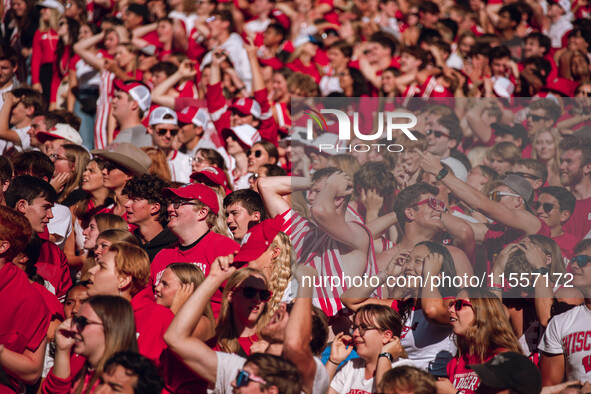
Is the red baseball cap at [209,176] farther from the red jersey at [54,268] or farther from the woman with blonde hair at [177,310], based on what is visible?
the woman with blonde hair at [177,310]

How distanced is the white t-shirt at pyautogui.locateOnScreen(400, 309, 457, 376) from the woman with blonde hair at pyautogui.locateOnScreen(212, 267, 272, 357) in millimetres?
1319

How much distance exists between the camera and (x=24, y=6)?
1130 cm

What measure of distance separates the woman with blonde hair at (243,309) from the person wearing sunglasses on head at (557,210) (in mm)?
2246

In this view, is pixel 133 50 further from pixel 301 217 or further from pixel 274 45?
pixel 301 217

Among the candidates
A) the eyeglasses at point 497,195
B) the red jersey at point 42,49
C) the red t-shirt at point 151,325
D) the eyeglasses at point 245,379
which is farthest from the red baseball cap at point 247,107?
the eyeglasses at point 245,379

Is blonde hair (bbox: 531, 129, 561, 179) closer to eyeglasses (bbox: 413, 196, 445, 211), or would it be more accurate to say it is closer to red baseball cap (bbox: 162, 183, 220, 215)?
eyeglasses (bbox: 413, 196, 445, 211)

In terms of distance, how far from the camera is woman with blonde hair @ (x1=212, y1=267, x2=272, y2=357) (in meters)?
4.75

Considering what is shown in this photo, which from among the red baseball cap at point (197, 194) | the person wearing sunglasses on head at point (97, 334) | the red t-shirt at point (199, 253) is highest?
the person wearing sunglasses on head at point (97, 334)

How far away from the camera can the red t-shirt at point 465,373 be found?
16.0 feet

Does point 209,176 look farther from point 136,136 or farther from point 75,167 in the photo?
point 136,136

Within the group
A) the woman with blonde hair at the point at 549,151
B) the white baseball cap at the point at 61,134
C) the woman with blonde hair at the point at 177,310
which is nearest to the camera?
the woman with blonde hair at the point at 177,310

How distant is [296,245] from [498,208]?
150 cm

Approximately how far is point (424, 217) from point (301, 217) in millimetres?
858

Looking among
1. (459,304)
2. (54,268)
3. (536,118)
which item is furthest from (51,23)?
(459,304)
